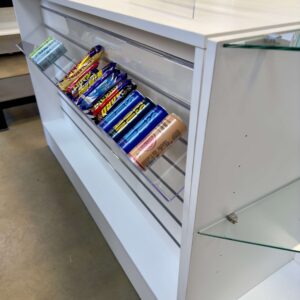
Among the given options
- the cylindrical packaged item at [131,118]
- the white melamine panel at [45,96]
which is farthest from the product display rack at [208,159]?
the white melamine panel at [45,96]

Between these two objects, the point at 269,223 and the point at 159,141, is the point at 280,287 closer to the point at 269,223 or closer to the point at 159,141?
the point at 269,223

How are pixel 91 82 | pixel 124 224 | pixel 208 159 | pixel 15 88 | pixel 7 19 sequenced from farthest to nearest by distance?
pixel 7 19 → pixel 15 88 → pixel 124 224 → pixel 91 82 → pixel 208 159

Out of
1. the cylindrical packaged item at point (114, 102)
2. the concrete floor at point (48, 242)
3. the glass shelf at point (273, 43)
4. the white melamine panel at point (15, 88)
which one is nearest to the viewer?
the glass shelf at point (273, 43)

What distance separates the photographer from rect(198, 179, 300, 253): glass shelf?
2.44 ft

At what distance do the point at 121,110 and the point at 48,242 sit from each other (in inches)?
37.4

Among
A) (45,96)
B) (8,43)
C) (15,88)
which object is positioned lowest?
(15,88)

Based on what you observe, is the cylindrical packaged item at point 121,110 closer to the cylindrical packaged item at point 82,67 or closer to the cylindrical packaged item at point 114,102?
the cylindrical packaged item at point 114,102

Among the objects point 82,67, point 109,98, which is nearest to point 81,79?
point 82,67

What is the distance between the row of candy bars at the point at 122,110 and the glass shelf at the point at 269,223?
0.26 meters

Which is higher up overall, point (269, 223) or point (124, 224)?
point (269, 223)

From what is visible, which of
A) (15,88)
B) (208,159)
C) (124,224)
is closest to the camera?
(208,159)

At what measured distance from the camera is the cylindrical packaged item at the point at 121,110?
92 cm

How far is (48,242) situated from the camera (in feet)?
5.00

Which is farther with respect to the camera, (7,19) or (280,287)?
(7,19)
